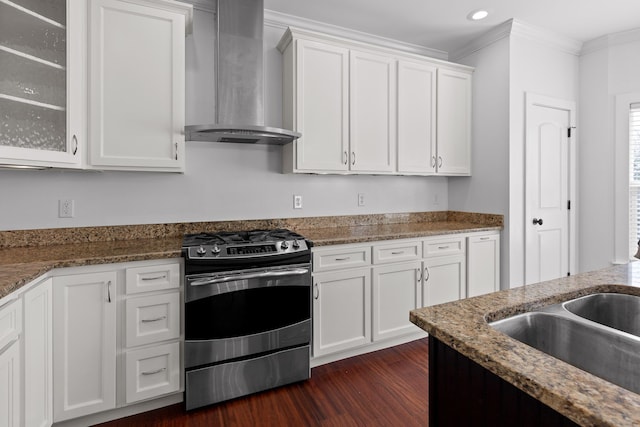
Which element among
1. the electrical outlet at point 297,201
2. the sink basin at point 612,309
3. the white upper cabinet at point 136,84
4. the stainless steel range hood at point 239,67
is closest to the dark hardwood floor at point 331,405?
the sink basin at point 612,309

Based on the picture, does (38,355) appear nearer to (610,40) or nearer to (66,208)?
(66,208)

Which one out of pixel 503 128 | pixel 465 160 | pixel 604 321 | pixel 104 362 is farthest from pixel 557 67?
pixel 104 362

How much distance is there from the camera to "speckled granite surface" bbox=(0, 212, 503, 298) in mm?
1699

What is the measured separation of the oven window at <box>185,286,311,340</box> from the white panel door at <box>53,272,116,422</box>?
408 millimetres

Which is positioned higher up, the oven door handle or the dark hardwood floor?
the oven door handle

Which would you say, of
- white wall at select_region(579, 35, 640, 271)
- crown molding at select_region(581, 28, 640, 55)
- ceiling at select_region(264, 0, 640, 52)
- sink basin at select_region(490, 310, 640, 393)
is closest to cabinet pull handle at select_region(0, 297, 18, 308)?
sink basin at select_region(490, 310, 640, 393)

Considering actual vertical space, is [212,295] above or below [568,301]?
below

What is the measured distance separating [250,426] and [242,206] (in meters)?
1.56

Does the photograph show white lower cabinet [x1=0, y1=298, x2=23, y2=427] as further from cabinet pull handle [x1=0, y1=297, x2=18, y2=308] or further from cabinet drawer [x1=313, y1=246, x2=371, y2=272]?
cabinet drawer [x1=313, y1=246, x2=371, y2=272]

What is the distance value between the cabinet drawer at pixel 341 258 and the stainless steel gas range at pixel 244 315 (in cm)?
15

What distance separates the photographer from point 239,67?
247 cm

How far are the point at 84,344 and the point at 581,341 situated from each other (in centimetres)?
215

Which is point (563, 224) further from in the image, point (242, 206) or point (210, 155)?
point (210, 155)

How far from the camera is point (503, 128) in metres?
3.14
